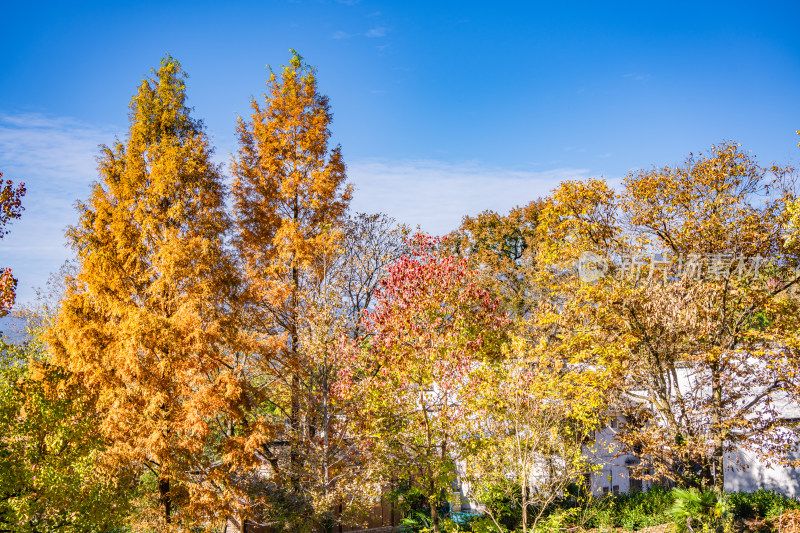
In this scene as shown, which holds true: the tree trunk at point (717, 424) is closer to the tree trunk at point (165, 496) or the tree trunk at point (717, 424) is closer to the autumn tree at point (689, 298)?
the autumn tree at point (689, 298)

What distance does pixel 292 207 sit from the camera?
17.2m

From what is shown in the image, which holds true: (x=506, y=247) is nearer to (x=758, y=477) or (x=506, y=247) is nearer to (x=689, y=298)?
(x=758, y=477)

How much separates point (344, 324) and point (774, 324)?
1025 cm

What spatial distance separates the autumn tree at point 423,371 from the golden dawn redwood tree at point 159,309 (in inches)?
143

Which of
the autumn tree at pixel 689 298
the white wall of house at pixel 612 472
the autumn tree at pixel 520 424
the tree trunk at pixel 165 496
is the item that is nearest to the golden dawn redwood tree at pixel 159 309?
the tree trunk at pixel 165 496

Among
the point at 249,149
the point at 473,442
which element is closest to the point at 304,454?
the point at 473,442

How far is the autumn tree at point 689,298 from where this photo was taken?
1184 centimetres

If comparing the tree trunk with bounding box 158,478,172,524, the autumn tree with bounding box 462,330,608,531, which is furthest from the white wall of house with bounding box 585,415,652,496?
the tree trunk with bounding box 158,478,172,524

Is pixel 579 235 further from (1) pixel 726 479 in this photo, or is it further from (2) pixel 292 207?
(1) pixel 726 479

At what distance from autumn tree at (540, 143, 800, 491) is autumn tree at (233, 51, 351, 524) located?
23.1 ft

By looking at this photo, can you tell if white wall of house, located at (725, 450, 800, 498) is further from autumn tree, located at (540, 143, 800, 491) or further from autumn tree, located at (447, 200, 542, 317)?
autumn tree, located at (447, 200, 542, 317)

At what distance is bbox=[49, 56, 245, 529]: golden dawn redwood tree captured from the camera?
1240 centimetres

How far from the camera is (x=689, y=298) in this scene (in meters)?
11.7
